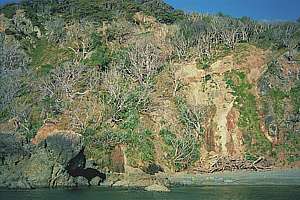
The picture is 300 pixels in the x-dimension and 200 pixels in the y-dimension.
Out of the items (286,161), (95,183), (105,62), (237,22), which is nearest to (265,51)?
(237,22)

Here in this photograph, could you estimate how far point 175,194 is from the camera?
184 feet

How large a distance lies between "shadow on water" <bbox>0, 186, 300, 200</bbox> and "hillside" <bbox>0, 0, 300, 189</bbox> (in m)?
7.69

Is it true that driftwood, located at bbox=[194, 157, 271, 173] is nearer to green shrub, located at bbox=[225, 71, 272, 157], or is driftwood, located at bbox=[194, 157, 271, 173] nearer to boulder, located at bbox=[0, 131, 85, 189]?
green shrub, located at bbox=[225, 71, 272, 157]

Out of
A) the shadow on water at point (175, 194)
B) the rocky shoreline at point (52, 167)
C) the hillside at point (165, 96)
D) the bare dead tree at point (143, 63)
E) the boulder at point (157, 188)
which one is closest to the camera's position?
the shadow on water at point (175, 194)

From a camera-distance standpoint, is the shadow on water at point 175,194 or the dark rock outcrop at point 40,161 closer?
the shadow on water at point 175,194

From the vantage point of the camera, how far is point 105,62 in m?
98.5

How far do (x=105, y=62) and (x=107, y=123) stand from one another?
60.5 ft

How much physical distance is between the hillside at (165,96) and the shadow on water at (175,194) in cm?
769

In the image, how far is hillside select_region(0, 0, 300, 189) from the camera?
7981 cm

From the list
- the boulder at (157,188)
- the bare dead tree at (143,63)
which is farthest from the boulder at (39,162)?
the bare dead tree at (143,63)

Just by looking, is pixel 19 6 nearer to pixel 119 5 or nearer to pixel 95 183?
pixel 119 5

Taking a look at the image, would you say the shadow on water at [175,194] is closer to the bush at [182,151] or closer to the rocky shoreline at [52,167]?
the rocky shoreline at [52,167]

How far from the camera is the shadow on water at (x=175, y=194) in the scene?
170 feet

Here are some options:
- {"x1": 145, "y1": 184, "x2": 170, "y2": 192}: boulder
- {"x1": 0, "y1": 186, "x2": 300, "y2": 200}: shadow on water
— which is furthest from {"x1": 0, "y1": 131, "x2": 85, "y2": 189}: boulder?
{"x1": 145, "y1": 184, "x2": 170, "y2": 192}: boulder
